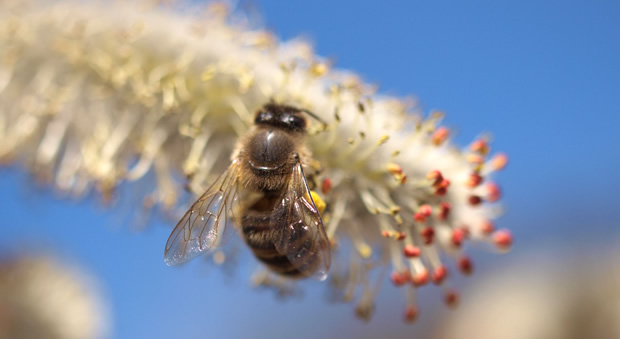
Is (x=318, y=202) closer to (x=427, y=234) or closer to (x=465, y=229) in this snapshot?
(x=427, y=234)

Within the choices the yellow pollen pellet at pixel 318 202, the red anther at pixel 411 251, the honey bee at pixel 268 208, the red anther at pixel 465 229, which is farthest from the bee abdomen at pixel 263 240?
the red anther at pixel 465 229

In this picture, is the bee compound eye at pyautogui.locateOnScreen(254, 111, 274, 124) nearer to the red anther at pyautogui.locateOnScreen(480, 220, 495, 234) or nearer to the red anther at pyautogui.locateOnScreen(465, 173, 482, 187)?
the red anther at pyautogui.locateOnScreen(465, 173, 482, 187)

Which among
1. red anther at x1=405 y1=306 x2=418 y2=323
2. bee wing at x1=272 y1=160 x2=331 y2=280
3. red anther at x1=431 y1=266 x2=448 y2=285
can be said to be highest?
red anther at x1=431 y1=266 x2=448 y2=285

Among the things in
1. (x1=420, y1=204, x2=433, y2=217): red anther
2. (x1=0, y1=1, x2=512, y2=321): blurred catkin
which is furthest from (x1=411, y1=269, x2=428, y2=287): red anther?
(x1=420, y1=204, x2=433, y2=217): red anther

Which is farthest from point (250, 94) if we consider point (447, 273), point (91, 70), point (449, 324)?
point (449, 324)

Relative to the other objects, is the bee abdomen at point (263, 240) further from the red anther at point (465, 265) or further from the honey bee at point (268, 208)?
the red anther at point (465, 265)

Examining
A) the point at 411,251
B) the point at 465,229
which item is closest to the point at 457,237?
the point at 465,229

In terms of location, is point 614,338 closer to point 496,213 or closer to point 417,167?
point 496,213
